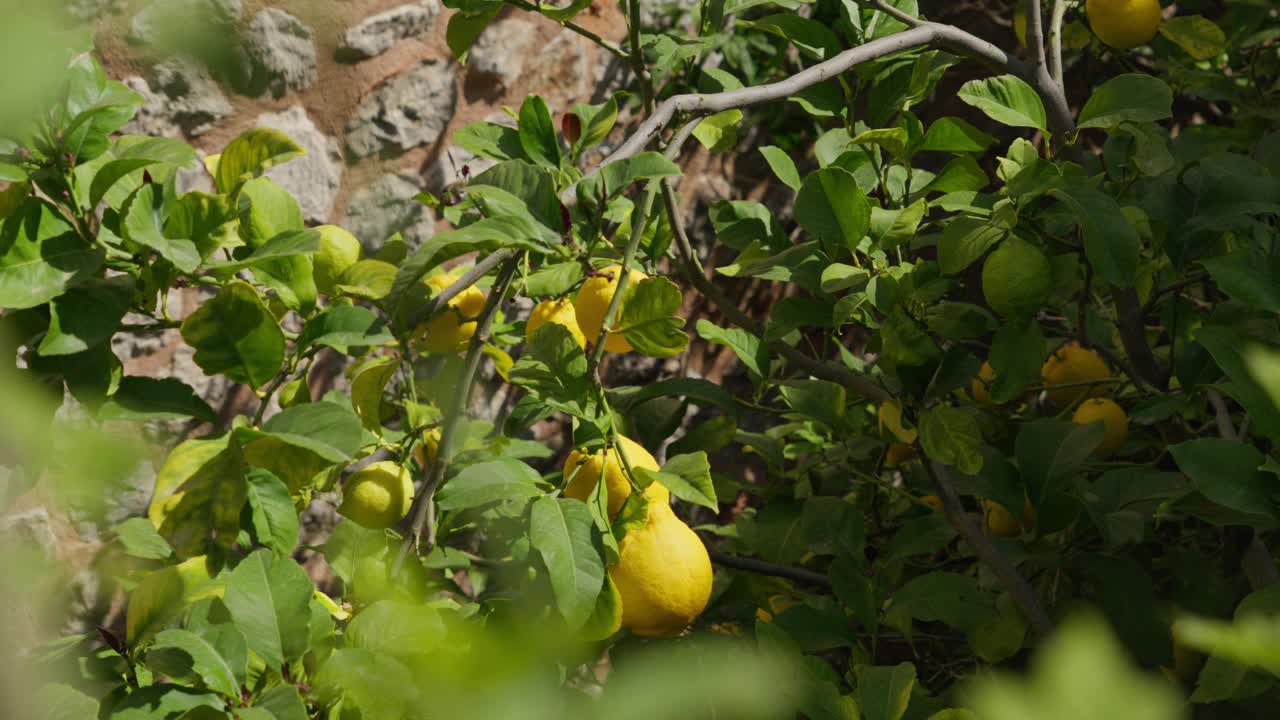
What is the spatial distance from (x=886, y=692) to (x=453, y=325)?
569mm

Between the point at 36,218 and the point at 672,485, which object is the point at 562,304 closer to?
the point at 672,485

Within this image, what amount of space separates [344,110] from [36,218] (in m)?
1.19

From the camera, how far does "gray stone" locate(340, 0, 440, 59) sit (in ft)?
5.51

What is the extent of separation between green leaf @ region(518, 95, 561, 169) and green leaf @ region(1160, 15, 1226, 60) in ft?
2.95

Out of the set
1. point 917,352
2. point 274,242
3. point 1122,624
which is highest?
point 274,242

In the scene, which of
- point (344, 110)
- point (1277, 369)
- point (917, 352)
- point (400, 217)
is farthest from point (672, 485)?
point (344, 110)

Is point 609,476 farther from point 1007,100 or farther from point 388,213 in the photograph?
point 388,213

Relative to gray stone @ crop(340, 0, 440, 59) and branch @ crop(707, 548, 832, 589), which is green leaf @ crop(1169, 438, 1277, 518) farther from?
gray stone @ crop(340, 0, 440, 59)

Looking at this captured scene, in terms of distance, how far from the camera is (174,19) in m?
0.24

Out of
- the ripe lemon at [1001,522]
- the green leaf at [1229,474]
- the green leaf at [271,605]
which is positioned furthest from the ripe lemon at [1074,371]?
the green leaf at [271,605]

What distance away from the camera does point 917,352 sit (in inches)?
32.3

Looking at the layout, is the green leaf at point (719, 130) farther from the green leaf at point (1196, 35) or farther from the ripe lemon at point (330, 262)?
the green leaf at point (1196, 35)

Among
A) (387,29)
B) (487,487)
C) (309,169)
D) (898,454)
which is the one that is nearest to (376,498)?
(487,487)

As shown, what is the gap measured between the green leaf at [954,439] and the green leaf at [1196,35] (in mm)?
742
